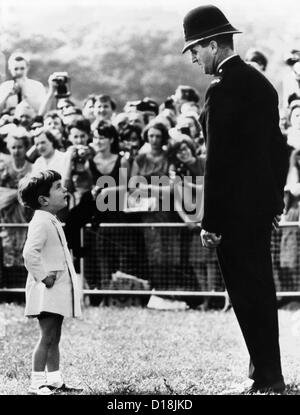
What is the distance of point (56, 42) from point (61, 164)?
103 cm

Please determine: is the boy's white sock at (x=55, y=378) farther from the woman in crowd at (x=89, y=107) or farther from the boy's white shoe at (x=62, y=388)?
the woman in crowd at (x=89, y=107)

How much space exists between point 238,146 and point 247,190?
24 centimetres

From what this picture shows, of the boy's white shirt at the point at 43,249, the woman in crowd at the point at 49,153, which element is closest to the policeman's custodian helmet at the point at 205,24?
the boy's white shirt at the point at 43,249

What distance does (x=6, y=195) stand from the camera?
9.20 m

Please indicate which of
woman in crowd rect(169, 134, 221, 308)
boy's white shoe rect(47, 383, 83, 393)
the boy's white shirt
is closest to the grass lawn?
boy's white shoe rect(47, 383, 83, 393)

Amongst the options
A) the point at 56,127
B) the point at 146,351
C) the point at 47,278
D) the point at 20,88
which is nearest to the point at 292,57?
the point at 56,127

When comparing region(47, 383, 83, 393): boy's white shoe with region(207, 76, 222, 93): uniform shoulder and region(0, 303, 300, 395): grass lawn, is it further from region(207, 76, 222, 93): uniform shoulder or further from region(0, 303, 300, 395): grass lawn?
region(207, 76, 222, 93): uniform shoulder

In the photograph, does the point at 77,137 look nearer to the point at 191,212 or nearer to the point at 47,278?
the point at 191,212

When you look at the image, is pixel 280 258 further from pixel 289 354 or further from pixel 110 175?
pixel 289 354

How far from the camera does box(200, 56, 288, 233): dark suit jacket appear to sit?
528cm

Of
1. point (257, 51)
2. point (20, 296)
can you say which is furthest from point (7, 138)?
point (257, 51)

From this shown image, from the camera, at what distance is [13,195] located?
9219mm
